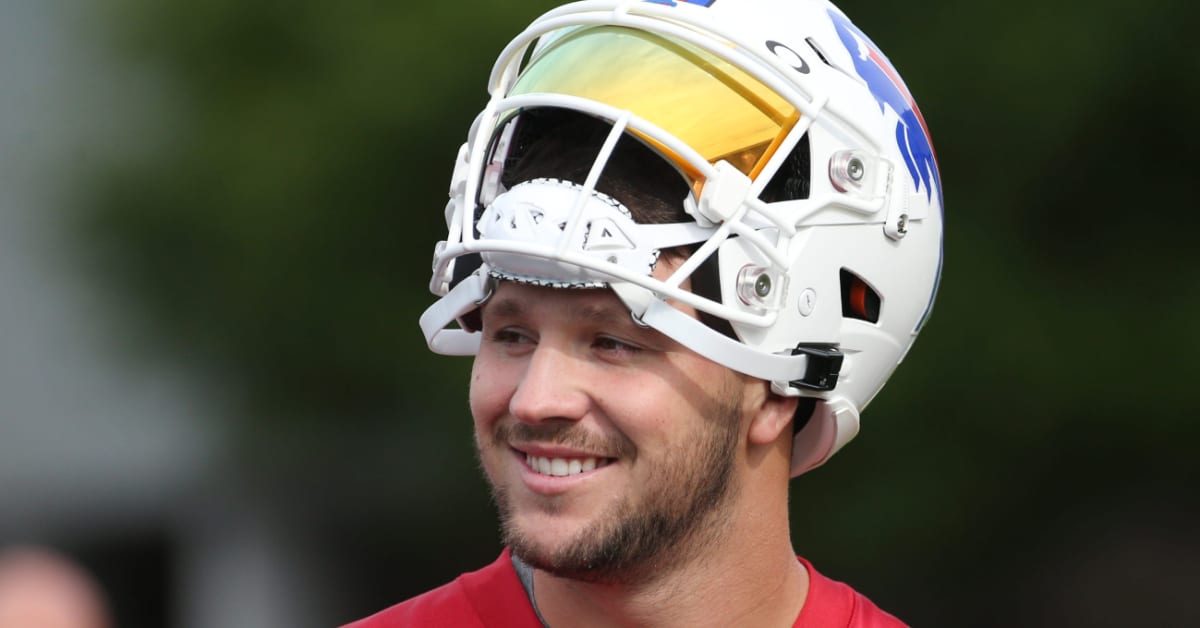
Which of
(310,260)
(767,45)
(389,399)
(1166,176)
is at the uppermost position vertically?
(767,45)

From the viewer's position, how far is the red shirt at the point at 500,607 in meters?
3.33

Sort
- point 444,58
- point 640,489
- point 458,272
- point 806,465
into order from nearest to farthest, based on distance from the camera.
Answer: point 640,489 < point 458,272 < point 806,465 < point 444,58

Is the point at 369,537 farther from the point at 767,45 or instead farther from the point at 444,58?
the point at 767,45

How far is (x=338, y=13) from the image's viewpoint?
7129 millimetres

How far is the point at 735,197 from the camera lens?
9.68 ft

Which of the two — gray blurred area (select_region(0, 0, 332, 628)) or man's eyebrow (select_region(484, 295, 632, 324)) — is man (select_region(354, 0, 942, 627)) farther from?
gray blurred area (select_region(0, 0, 332, 628))

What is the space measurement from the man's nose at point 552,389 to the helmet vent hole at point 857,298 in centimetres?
58

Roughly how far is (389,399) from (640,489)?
4.17 metres

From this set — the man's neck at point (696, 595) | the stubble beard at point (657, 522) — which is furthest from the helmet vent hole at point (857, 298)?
the man's neck at point (696, 595)

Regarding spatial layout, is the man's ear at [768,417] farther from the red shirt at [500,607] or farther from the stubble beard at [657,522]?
the red shirt at [500,607]

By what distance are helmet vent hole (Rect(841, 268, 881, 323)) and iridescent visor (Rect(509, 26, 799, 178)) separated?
0.34m

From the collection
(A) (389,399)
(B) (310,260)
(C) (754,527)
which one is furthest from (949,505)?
(C) (754,527)

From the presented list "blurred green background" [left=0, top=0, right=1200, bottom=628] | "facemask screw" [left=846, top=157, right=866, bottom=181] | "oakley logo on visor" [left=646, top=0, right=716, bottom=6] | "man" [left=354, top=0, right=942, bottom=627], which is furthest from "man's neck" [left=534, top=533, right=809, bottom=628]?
"blurred green background" [left=0, top=0, right=1200, bottom=628]

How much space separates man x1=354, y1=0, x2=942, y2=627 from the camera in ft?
9.71
